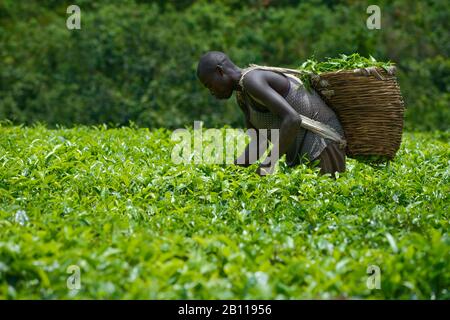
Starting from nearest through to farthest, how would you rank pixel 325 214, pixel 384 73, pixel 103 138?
1. pixel 325 214
2. pixel 384 73
3. pixel 103 138

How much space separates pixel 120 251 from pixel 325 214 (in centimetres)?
140

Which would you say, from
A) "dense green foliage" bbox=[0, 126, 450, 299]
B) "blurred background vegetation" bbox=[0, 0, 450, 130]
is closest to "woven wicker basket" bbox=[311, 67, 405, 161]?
"dense green foliage" bbox=[0, 126, 450, 299]

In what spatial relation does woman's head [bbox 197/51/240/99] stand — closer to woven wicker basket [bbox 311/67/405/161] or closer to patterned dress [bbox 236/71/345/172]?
patterned dress [bbox 236/71/345/172]

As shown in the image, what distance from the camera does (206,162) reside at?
5.79m

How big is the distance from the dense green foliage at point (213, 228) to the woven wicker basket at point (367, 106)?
0.23 m

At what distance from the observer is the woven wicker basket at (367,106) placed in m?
5.16

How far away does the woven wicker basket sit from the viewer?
5.16 metres

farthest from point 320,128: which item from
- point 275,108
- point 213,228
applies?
point 213,228

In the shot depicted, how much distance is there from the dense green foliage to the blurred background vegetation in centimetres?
552

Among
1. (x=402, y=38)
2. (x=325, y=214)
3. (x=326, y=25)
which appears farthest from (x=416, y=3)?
(x=325, y=214)

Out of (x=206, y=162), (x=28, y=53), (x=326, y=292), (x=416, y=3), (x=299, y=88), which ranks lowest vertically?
(x=326, y=292)

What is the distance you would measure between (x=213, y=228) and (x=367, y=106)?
1.75 metres

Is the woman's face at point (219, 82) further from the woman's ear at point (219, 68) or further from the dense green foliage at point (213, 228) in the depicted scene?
the dense green foliage at point (213, 228)

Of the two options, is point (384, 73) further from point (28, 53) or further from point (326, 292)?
point (28, 53)
